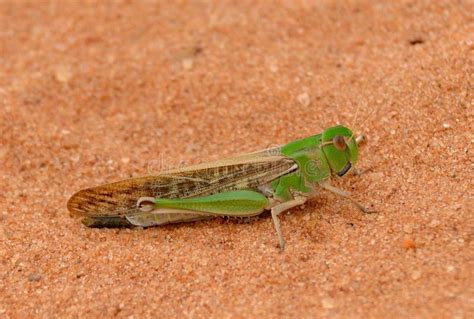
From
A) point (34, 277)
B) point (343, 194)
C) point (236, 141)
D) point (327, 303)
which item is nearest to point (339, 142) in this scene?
point (343, 194)

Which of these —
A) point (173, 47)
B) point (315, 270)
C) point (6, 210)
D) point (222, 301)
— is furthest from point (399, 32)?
point (6, 210)

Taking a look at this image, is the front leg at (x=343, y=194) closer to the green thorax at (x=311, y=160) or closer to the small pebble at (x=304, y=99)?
the green thorax at (x=311, y=160)

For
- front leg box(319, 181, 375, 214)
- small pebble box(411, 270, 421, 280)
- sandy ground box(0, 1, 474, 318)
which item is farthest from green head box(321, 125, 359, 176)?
small pebble box(411, 270, 421, 280)

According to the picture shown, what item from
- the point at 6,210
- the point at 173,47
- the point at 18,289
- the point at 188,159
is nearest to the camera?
the point at 18,289

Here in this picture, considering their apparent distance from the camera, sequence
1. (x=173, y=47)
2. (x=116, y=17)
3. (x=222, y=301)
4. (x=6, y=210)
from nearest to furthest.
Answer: (x=222, y=301)
(x=6, y=210)
(x=173, y=47)
(x=116, y=17)

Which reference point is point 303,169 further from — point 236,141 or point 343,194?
point 236,141

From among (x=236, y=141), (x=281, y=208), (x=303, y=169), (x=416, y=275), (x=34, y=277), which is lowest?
(x=34, y=277)

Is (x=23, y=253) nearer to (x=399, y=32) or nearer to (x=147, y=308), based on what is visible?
(x=147, y=308)

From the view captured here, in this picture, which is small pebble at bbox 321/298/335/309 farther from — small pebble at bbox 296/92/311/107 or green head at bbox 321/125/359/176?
small pebble at bbox 296/92/311/107
